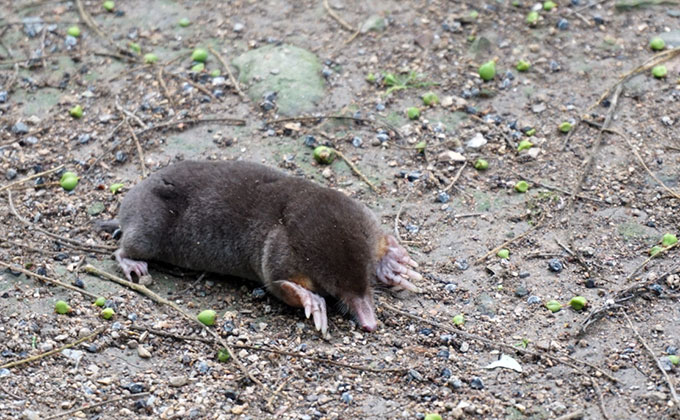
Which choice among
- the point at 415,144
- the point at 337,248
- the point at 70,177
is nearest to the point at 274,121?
the point at 415,144

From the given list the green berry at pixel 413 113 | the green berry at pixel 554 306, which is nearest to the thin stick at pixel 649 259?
the green berry at pixel 554 306

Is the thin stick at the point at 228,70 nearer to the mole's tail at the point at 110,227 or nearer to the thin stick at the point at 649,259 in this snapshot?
the mole's tail at the point at 110,227

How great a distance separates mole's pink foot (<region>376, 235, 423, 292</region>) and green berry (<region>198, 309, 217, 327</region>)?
1.13m

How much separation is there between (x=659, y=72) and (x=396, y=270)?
3.27 meters

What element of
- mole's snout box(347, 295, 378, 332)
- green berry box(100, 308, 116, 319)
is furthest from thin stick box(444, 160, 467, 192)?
green berry box(100, 308, 116, 319)

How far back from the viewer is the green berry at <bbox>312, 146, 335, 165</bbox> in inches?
275

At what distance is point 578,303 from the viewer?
18.0 feet

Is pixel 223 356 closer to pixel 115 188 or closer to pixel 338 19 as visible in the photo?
pixel 115 188

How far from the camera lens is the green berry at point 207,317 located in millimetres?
5570

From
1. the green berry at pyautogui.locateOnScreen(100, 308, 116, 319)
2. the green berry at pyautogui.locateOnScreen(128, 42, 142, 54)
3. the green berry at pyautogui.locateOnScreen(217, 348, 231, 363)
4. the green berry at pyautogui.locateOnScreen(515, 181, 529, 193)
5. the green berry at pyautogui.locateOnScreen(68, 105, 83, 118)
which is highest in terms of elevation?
the green berry at pyautogui.locateOnScreen(128, 42, 142, 54)

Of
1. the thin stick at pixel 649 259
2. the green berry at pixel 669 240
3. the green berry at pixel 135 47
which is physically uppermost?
the green berry at pixel 135 47

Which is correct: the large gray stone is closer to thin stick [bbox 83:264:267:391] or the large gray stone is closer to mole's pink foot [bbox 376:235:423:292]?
mole's pink foot [bbox 376:235:423:292]

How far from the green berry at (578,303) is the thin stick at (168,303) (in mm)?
1976

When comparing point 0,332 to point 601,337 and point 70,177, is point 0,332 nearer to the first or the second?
point 70,177
